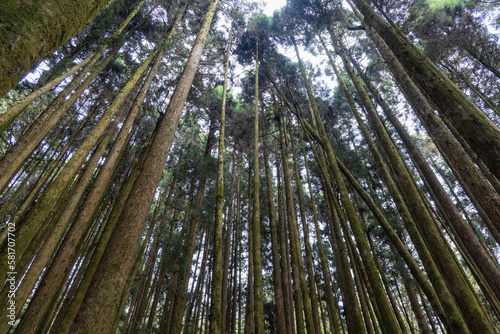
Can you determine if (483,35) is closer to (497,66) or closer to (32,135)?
(497,66)

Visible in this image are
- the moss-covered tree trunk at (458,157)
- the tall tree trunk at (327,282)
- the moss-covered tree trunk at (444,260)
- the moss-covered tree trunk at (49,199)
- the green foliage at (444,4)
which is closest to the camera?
the moss-covered tree trunk at (458,157)

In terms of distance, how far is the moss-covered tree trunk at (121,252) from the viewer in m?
1.71

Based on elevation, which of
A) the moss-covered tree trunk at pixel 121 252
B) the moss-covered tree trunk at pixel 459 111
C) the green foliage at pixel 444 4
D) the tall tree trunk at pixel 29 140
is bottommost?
the moss-covered tree trunk at pixel 121 252

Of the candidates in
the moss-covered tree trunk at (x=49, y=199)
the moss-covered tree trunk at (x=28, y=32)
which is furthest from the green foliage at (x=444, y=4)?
the moss-covered tree trunk at (x=49, y=199)

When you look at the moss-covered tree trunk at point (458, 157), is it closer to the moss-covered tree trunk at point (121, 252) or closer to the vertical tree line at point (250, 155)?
the vertical tree line at point (250, 155)

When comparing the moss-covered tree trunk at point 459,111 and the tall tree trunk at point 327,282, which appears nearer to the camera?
the moss-covered tree trunk at point 459,111

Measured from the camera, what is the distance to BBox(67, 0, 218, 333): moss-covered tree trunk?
5.62 ft

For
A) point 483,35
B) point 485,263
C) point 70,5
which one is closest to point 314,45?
point 483,35

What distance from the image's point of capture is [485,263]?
4383 mm

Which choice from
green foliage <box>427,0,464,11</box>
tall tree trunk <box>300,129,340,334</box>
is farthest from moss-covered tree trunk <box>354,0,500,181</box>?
green foliage <box>427,0,464,11</box>

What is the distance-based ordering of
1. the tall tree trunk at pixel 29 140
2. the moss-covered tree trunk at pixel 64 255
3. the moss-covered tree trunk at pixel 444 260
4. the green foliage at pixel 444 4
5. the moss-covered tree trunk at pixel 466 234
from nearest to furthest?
the moss-covered tree trunk at pixel 444 260 → the moss-covered tree trunk at pixel 64 255 → the tall tree trunk at pixel 29 140 → the moss-covered tree trunk at pixel 466 234 → the green foliage at pixel 444 4

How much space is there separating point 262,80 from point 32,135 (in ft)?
24.3

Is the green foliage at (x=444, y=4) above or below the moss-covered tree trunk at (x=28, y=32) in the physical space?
above

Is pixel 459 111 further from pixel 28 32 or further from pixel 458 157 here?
pixel 28 32
